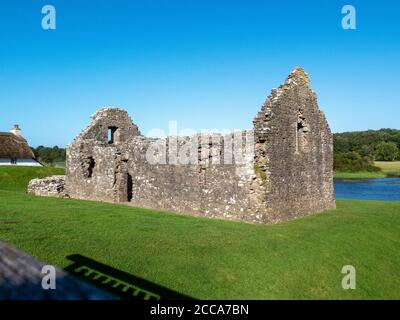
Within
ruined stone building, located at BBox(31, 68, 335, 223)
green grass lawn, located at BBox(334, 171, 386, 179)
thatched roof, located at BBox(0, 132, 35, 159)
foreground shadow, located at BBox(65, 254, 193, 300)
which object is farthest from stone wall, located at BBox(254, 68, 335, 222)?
green grass lawn, located at BBox(334, 171, 386, 179)

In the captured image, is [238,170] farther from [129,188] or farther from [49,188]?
[49,188]

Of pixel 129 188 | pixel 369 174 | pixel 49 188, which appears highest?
pixel 129 188

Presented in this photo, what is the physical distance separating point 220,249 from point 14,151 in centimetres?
4902

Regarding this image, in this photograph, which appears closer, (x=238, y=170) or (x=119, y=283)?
(x=119, y=283)

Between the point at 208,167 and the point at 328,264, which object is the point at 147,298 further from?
the point at 208,167

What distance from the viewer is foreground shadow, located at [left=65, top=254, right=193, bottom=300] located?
303 inches

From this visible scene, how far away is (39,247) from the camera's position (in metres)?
9.70

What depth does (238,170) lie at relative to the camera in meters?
15.9

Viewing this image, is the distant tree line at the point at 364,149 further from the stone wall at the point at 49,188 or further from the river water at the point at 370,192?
the stone wall at the point at 49,188

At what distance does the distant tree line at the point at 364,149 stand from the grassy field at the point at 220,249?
240ft

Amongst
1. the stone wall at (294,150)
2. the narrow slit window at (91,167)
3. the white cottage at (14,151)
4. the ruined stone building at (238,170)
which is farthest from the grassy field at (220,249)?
the white cottage at (14,151)

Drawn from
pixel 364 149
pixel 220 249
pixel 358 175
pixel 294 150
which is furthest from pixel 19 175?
pixel 364 149

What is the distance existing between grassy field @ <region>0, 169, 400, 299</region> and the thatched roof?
3965 cm
